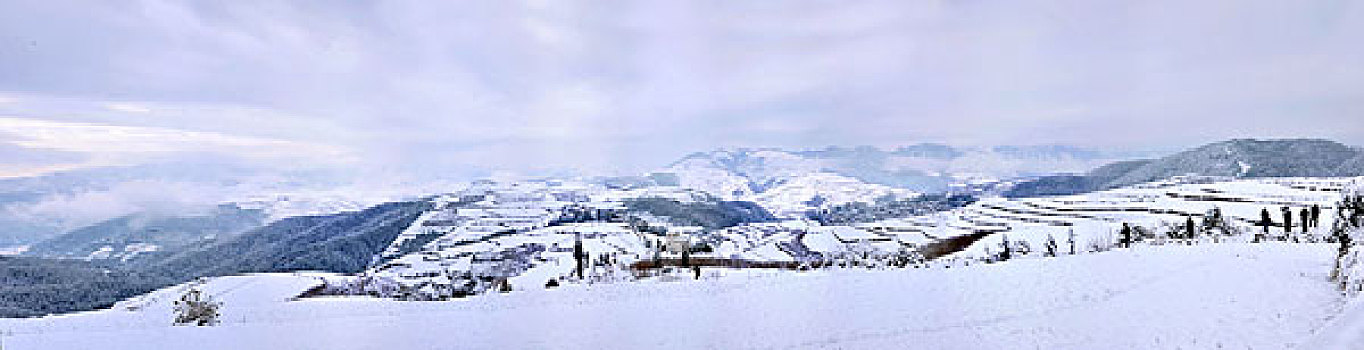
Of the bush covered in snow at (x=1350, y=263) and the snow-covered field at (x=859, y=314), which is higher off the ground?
the bush covered in snow at (x=1350, y=263)

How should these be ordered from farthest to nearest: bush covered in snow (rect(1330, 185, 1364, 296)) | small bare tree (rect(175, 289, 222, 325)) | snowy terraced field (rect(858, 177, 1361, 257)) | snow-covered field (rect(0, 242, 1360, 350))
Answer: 1. snowy terraced field (rect(858, 177, 1361, 257))
2. small bare tree (rect(175, 289, 222, 325))
3. bush covered in snow (rect(1330, 185, 1364, 296))
4. snow-covered field (rect(0, 242, 1360, 350))

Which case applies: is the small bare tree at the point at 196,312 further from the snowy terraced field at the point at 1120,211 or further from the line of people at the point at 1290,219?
the line of people at the point at 1290,219

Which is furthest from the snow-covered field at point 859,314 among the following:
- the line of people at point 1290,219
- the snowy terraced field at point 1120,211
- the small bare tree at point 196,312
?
the snowy terraced field at point 1120,211

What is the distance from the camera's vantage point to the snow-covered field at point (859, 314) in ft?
66.9

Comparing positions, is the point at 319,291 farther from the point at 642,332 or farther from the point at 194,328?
the point at 642,332

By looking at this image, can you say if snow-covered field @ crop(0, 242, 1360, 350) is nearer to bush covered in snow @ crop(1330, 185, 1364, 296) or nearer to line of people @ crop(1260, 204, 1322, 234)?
bush covered in snow @ crop(1330, 185, 1364, 296)

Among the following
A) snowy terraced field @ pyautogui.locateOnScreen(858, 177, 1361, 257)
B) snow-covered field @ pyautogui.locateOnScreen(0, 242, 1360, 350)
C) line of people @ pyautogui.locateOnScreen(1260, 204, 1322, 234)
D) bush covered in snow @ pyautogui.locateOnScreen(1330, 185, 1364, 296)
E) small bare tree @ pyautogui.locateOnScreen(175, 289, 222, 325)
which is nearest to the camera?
snow-covered field @ pyautogui.locateOnScreen(0, 242, 1360, 350)

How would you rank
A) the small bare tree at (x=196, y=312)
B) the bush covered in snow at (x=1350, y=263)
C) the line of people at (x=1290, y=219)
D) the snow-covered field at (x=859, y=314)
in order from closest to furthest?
the snow-covered field at (x=859, y=314)
the bush covered in snow at (x=1350, y=263)
the small bare tree at (x=196, y=312)
the line of people at (x=1290, y=219)

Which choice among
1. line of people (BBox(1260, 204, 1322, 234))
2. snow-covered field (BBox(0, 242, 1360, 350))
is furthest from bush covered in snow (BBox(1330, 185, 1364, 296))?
line of people (BBox(1260, 204, 1322, 234))

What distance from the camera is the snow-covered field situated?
20391mm

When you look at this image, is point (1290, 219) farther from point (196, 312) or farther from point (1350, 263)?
point (196, 312)

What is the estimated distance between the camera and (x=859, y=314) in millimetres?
26016

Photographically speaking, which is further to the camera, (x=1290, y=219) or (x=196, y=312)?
(x=1290, y=219)

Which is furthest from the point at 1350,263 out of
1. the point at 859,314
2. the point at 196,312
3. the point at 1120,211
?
the point at 1120,211
